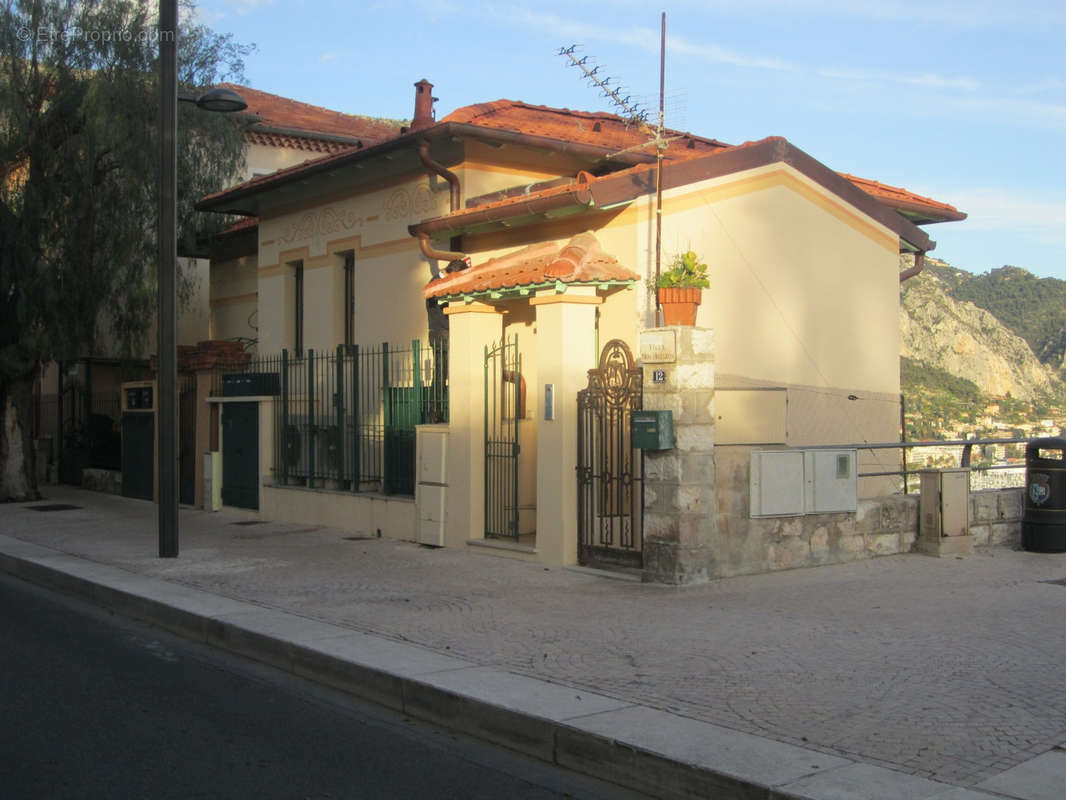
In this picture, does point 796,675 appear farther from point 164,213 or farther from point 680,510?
point 164,213

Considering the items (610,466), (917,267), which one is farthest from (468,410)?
(917,267)

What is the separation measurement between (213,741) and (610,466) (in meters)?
5.57

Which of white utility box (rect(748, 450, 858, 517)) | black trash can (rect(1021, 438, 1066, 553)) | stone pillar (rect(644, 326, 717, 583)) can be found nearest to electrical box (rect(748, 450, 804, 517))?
white utility box (rect(748, 450, 858, 517))

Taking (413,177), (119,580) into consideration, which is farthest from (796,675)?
(413,177)

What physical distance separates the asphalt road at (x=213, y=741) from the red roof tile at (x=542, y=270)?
16.3 ft

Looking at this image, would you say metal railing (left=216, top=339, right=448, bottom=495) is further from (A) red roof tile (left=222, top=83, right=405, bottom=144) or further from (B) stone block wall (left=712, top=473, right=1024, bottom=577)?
(A) red roof tile (left=222, top=83, right=405, bottom=144)

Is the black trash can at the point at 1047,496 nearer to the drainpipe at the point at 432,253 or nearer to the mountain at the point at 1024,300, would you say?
the drainpipe at the point at 432,253

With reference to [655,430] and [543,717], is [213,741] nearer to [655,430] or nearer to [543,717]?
[543,717]

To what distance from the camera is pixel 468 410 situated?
11.9 meters

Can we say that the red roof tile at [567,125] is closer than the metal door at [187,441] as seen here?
Yes

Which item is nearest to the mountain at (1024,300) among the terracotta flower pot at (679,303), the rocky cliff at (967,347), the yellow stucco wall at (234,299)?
the rocky cliff at (967,347)

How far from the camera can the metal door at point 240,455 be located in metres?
16.1

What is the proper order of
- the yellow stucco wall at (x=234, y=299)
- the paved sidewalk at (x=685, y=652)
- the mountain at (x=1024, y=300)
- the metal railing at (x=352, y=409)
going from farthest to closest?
the mountain at (x=1024, y=300) < the yellow stucco wall at (x=234, y=299) < the metal railing at (x=352, y=409) < the paved sidewalk at (x=685, y=652)

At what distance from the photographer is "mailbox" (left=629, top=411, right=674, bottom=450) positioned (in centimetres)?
938
